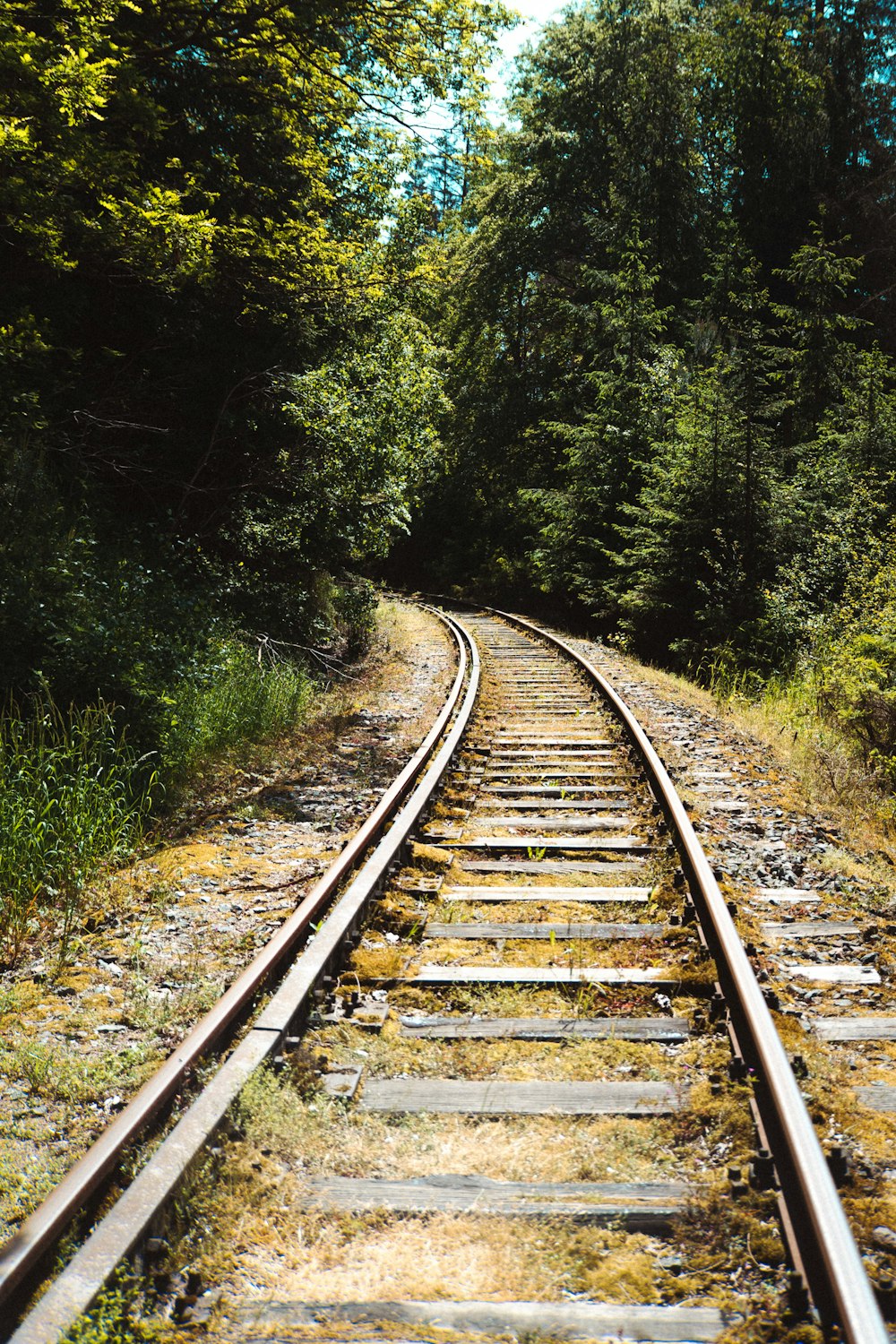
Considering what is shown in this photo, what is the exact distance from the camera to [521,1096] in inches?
120

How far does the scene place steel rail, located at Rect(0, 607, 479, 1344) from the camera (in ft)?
6.74

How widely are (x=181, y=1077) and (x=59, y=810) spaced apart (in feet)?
9.18

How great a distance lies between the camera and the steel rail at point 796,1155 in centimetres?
198

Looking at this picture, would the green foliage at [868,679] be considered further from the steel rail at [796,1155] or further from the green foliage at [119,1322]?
the green foliage at [119,1322]

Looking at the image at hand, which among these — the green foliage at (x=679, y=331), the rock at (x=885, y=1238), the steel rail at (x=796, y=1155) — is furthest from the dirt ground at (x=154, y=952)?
the green foliage at (x=679, y=331)

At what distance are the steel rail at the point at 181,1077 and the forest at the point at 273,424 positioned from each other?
4.92 feet

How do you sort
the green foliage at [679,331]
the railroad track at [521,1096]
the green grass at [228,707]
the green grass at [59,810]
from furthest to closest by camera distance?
the green foliage at [679,331] → the green grass at [228,707] → the green grass at [59,810] → the railroad track at [521,1096]

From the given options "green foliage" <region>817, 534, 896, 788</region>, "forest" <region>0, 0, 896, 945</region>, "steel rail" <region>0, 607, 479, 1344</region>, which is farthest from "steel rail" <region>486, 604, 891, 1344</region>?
A: "green foliage" <region>817, 534, 896, 788</region>

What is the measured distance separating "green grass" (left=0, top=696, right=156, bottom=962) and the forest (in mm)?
32

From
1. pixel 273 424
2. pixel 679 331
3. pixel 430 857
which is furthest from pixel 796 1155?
pixel 679 331

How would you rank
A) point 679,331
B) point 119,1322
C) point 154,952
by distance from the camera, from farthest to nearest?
point 679,331, point 154,952, point 119,1322

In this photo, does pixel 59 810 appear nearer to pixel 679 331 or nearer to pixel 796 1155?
pixel 796 1155

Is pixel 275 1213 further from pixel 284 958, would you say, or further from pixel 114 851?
pixel 114 851

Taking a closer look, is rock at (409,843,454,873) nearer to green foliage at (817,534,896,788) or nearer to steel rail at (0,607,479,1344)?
steel rail at (0,607,479,1344)
